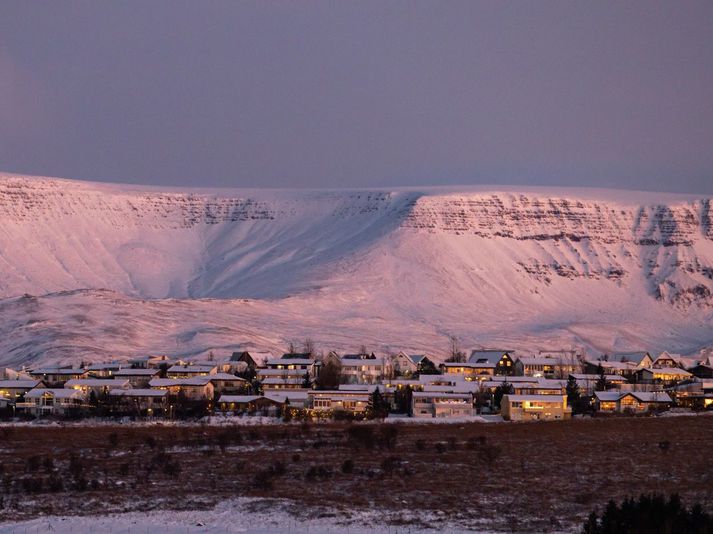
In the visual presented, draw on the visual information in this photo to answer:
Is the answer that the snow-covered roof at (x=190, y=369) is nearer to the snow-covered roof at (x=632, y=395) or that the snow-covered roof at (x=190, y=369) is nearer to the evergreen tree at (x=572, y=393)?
the evergreen tree at (x=572, y=393)

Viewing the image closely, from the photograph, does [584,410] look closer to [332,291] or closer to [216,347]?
[216,347]

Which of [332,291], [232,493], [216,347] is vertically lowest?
[232,493]

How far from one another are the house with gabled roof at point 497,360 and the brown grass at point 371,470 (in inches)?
1894

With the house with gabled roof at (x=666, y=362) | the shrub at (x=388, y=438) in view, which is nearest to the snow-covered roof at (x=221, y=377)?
the shrub at (x=388, y=438)

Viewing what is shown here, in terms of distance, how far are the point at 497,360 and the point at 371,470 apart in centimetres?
7036

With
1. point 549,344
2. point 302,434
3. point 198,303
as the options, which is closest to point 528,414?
point 302,434

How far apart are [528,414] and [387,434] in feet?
76.1

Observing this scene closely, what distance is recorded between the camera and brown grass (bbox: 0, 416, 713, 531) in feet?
120

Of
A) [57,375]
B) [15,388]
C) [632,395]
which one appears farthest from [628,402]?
[57,375]

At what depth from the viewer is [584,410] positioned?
8088cm

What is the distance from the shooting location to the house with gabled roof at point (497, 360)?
10924 centimetres

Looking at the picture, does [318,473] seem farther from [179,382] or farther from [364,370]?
[364,370]

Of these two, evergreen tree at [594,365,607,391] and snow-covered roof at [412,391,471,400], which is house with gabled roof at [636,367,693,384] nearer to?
evergreen tree at [594,365,607,391]

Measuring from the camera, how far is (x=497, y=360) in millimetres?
112312
